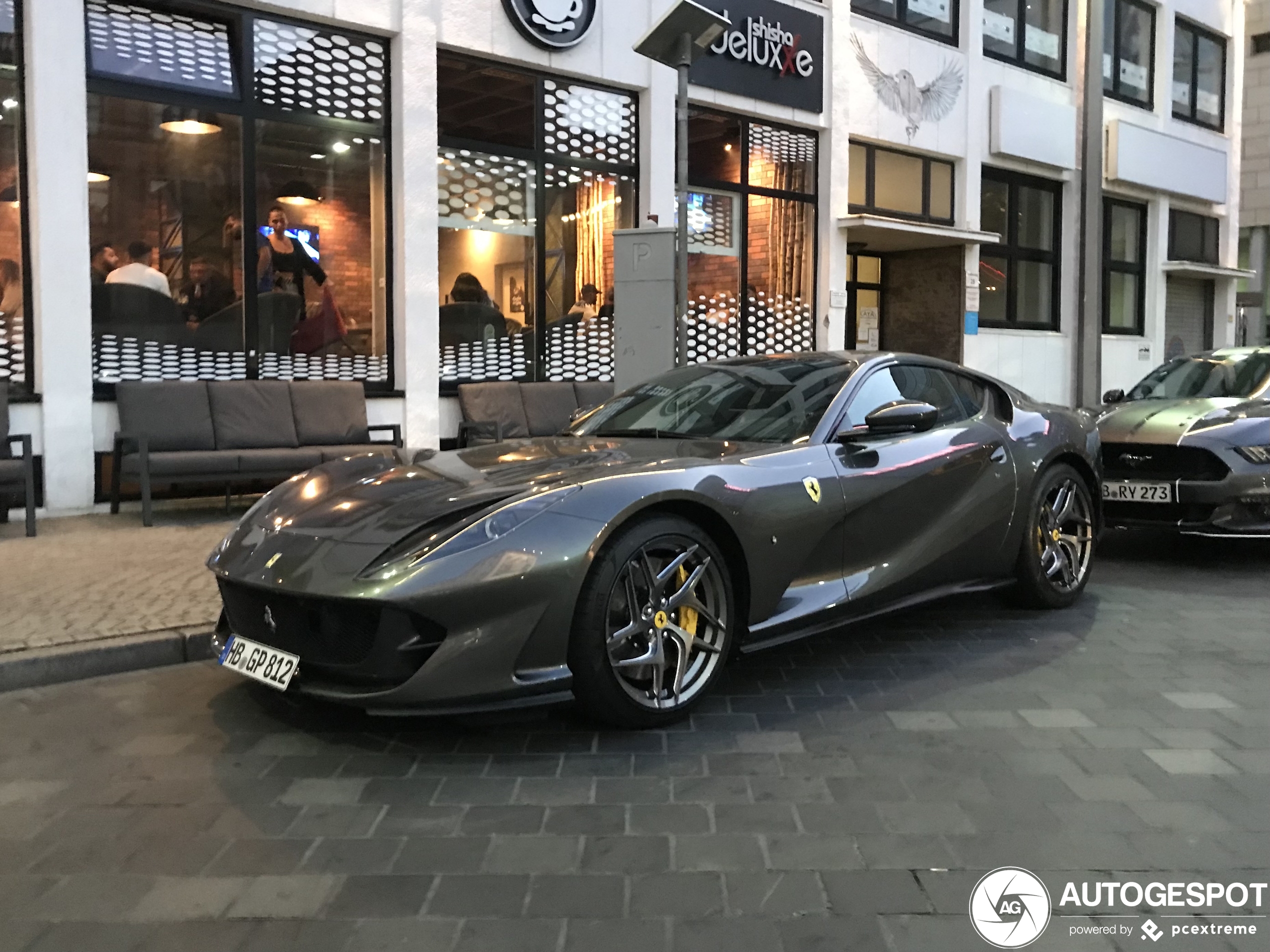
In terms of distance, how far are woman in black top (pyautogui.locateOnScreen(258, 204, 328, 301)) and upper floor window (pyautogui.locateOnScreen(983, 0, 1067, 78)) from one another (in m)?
11.4

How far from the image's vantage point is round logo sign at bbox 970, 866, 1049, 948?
248 centimetres

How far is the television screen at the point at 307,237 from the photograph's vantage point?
10031 mm

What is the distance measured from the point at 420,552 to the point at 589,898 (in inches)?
49.1

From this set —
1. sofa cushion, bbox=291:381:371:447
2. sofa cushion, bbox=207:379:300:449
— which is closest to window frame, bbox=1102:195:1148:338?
sofa cushion, bbox=291:381:371:447

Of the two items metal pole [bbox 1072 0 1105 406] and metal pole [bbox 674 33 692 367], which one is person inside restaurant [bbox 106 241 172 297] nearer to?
metal pole [bbox 674 33 692 367]

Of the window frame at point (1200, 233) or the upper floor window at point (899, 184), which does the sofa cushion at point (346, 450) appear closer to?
the upper floor window at point (899, 184)

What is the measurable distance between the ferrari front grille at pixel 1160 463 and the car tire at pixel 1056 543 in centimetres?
119

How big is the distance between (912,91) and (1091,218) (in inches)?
131

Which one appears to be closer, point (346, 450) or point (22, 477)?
point (22, 477)

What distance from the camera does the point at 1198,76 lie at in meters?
21.4

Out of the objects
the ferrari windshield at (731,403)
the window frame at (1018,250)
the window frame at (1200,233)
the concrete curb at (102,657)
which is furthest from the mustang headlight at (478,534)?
the window frame at (1200,233)

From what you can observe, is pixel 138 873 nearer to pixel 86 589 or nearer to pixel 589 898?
pixel 589 898

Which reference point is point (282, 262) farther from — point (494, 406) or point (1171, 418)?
point (1171, 418)

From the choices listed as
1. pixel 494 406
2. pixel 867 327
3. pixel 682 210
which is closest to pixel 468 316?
pixel 494 406
